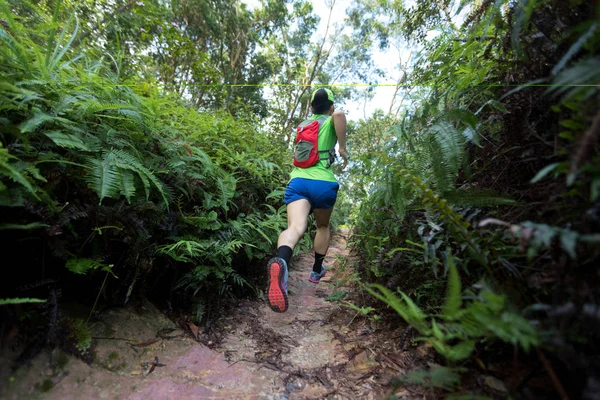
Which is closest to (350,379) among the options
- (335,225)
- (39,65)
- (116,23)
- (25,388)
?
(25,388)

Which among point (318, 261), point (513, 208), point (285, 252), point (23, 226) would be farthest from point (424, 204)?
point (23, 226)

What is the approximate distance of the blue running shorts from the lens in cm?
245

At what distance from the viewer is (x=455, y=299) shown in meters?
0.98

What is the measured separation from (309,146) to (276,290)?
1.36m

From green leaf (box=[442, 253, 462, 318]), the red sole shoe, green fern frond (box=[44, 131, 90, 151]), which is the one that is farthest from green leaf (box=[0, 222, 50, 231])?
green leaf (box=[442, 253, 462, 318])

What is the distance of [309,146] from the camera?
254cm

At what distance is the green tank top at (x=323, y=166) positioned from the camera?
2.48 m

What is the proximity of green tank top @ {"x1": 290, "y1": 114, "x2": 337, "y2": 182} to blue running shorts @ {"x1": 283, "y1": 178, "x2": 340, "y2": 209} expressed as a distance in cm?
5

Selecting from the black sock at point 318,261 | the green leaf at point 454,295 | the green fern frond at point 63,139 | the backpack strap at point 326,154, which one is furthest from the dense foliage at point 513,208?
the green fern frond at point 63,139

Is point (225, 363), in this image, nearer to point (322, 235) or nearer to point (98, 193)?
point (98, 193)

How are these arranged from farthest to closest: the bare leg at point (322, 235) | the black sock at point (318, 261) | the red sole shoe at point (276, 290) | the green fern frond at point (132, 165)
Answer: the black sock at point (318, 261) < the bare leg at point (322, 235) < the red sole shoe at point (276, 290) < the green fern frond at point (132, 165)

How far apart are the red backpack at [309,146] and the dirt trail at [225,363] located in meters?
1.40

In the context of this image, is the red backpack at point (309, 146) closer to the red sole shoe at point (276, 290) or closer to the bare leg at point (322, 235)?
the bare leg at point (322, 235)

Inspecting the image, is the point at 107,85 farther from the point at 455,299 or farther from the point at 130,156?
the point at 455,299
